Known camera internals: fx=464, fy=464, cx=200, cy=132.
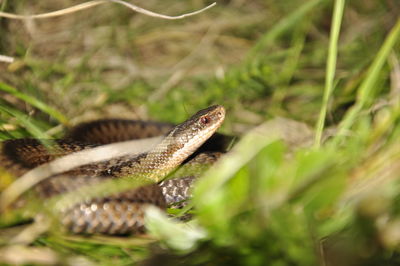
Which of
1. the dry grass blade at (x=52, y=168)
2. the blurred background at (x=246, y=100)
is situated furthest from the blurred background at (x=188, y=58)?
the dry grass blade at (x=52, y=168)

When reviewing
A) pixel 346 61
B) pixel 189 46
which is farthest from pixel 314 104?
pixel 189 46

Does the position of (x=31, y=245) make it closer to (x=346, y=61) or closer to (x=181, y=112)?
(x=181, y=112)

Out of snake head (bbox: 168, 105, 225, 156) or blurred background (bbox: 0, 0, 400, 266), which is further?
snake head (bbox: 168, 105, 225, 156)

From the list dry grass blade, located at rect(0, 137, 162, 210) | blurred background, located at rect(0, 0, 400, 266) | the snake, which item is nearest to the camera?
blurred background, located at rect(0, 0, 400, 266)

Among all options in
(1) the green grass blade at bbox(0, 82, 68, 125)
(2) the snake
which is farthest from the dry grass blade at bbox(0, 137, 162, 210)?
(1) the green grass blade at bbox(0, 82, 68, 125)

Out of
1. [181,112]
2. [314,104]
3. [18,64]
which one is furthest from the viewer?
[314,104]

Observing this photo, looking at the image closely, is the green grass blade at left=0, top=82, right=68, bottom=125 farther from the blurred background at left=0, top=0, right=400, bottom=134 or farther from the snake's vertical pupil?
the snake's vertical pupil

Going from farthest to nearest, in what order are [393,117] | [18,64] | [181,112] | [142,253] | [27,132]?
[181,112], [18,64], [27,132], [393,117], [142,253]

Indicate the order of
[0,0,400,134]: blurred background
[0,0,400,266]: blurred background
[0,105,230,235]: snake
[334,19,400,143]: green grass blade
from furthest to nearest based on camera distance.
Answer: [0,0,400,134]: blurred background → [334,19,400,143]: green grass blade → [0,105,230,235]: snake → [0,0,400,266]: blurred background
